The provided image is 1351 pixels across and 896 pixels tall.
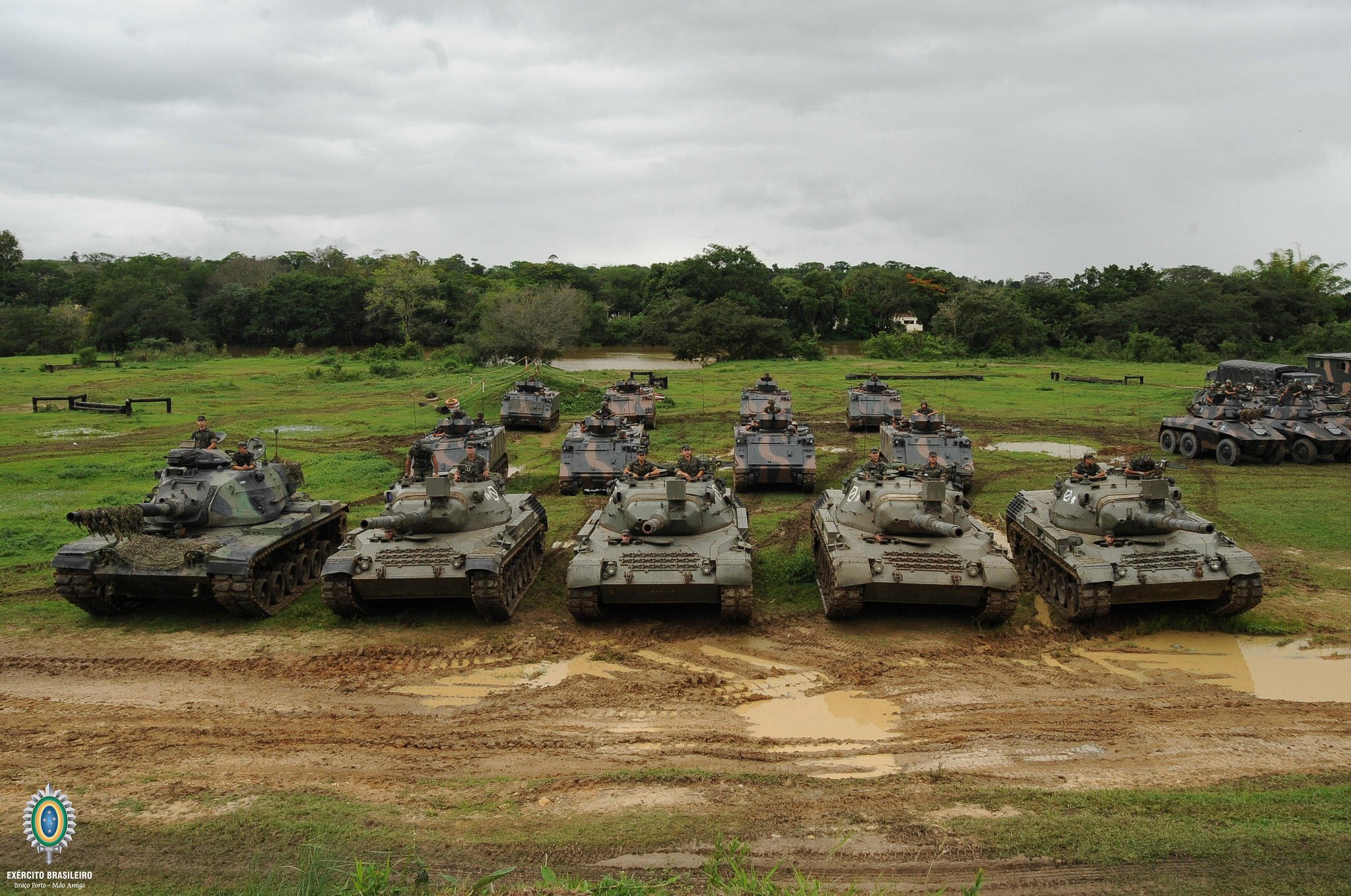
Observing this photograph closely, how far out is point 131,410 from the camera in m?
34.9

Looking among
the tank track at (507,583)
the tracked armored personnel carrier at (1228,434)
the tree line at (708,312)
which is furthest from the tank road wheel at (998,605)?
the tree line at (708,312)

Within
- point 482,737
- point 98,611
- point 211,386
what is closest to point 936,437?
point 482,737

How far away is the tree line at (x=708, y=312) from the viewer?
197 ft

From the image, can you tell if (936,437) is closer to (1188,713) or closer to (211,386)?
(1188,713)

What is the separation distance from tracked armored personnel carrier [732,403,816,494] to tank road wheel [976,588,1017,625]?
897 cm

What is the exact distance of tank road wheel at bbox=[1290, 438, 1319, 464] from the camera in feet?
81.1

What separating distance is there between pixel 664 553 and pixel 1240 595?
24.2 ft

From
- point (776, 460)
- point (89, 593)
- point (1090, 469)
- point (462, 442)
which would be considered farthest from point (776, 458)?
point (89, 593)

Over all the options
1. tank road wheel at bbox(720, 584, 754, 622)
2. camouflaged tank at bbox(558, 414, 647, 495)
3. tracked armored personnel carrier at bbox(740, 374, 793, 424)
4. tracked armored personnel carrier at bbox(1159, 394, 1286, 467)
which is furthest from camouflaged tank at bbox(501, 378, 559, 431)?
tank road wheel at bbox(720, 584, 754, 622)

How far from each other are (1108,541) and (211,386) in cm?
4232

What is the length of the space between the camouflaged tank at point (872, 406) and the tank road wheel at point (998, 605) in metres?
17.8

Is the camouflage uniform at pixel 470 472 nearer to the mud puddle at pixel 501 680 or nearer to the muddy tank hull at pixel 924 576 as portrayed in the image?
the mud puddle at pixel 501 680

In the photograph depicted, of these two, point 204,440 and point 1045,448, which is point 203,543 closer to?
point 204,440

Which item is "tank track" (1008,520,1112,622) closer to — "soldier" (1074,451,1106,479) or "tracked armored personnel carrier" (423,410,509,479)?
"soldier" (1074,451,1106,479)
